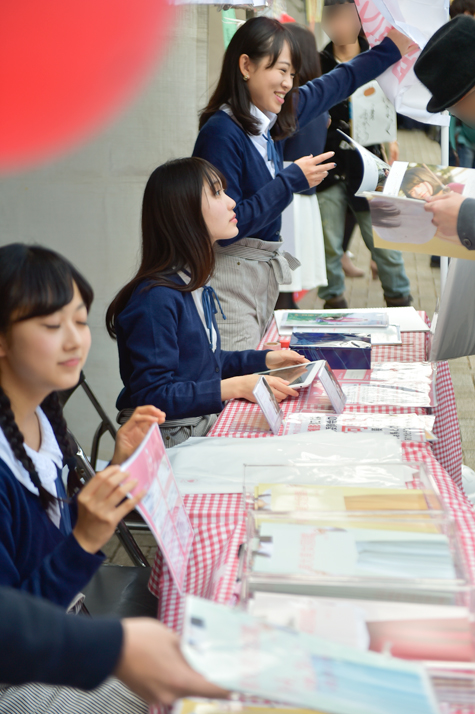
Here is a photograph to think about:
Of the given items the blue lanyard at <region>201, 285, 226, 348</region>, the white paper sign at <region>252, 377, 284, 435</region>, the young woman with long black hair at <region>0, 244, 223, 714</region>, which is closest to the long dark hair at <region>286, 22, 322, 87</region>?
the blue lanyard at <region>201, 285, 226, 348</region>

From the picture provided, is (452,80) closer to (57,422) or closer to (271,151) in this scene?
(271,151)

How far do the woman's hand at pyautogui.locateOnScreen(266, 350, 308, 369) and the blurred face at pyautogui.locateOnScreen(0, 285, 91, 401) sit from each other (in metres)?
0.90

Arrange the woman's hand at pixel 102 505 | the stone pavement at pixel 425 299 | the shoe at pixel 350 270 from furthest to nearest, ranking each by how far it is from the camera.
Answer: the shoe at pixel 350 270
the stone pavement at pixel 425 299
the woman's hand at pixel 102 505

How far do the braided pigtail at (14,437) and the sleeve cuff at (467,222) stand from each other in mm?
1111

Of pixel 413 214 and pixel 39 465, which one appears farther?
pixel 413 214

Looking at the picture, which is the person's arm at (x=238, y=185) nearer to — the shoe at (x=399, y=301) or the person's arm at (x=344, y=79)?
the person's arm at (x=344, y=79)

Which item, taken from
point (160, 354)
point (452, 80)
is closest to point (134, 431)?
point (160, 354)

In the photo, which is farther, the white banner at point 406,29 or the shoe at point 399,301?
the shoe at point 399,301

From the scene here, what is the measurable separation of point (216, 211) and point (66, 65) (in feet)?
3.24

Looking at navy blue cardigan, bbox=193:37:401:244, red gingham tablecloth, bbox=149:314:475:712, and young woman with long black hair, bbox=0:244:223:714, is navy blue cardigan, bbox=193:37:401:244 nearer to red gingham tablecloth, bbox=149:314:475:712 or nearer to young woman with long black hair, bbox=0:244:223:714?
red gingham tablecloth, bbox=149:314:475:712

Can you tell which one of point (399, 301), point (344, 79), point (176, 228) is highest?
point (344, 79)

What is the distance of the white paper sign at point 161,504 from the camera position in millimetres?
903

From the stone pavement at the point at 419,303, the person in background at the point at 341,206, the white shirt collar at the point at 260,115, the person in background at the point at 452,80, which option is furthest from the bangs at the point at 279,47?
the stone pavement at the point at 419,303

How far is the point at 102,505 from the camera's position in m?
0.93
